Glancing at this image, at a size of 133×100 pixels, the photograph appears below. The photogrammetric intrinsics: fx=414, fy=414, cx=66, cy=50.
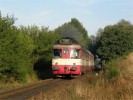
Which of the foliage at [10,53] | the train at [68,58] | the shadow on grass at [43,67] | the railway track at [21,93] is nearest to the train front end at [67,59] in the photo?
the train at [68,58]

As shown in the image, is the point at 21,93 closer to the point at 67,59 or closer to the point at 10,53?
→ the point at 10,53

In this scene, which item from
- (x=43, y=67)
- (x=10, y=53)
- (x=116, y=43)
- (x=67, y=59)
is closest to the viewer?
(x=10, y=53)

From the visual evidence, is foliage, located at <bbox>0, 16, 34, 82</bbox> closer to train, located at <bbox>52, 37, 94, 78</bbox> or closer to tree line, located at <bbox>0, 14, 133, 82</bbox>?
tree line, located at <bbox>0, 14, 133, 82</bbox>

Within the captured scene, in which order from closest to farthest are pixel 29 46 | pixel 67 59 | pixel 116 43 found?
pixel 67 59 < pixel 29 46 < pixel 116 43

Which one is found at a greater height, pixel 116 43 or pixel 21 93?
pixel 116 43

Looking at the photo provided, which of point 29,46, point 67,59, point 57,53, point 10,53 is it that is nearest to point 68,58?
point 67,59

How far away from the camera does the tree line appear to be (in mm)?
30406

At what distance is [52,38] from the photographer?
50125mm

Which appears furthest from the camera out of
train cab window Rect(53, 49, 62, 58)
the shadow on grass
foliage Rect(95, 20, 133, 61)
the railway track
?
foliage Rect(95, 20, 133, 61)

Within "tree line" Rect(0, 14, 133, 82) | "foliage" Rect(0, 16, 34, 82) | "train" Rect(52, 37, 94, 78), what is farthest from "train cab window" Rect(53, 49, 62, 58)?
"foliage" Rect(0, 16, 34, 82)

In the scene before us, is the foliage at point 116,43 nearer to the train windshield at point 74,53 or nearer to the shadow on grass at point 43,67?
the shadow on grass at point 43,67

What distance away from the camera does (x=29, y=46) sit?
41312 mm

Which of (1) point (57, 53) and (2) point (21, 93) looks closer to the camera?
(2) point (21, 93)

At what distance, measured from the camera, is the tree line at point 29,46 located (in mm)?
30406
